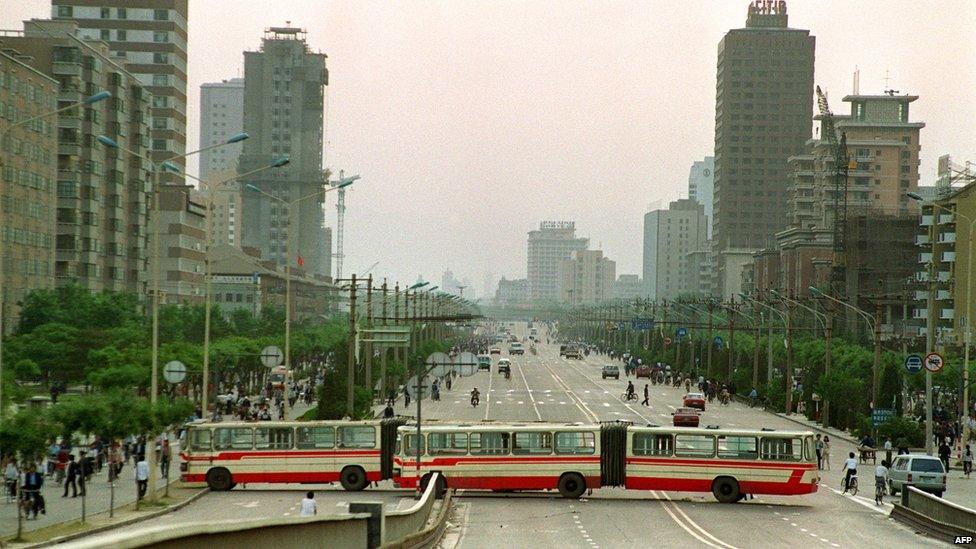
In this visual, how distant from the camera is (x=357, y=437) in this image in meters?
43.1

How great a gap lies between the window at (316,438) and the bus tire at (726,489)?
455 inches

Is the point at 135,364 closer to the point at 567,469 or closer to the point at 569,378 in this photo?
the point at 567,469

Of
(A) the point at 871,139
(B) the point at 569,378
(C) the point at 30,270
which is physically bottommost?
(B) the point at 569,378

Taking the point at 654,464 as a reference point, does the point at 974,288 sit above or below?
above

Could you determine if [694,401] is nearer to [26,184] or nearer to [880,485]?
[880,485]

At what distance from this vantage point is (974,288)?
362ft

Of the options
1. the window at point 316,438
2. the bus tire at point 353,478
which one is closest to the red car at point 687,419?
the bus tire at point 353,478

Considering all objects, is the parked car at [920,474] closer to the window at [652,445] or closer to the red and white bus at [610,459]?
the red and white bus at [610,459]

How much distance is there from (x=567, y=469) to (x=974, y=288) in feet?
256

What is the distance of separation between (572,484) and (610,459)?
133 cm

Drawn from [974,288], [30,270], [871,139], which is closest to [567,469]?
[30,270]

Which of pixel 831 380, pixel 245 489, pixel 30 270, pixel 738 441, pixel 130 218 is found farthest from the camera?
pixel 130 218

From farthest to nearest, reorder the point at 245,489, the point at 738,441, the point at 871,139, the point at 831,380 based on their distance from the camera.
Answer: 1. the point at 871,139
2. the point at 831,380
3. the point at 245,489
4. the point at 738,441

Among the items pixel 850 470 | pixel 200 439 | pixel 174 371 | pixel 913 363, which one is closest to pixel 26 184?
pixel 174 371
